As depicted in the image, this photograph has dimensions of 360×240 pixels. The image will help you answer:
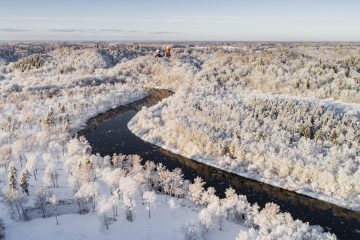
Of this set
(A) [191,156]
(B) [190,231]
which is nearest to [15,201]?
(B) [190,231]

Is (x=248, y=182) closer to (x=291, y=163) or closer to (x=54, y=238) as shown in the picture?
(x=291, y=163)

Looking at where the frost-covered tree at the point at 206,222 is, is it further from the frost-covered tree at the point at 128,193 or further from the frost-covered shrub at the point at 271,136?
the frost-covered shrub at the point at 271,136

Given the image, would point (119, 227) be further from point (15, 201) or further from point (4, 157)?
point (4, 157)

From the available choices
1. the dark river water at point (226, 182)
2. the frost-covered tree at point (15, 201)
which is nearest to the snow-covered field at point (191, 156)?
the frost-covered tree at point (15, 201)

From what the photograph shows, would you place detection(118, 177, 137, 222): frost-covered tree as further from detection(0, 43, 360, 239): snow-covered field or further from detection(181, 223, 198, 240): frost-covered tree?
detection(181, 223, 198, 240): frost-covered tree

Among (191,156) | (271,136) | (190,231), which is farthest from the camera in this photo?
(271,136)
